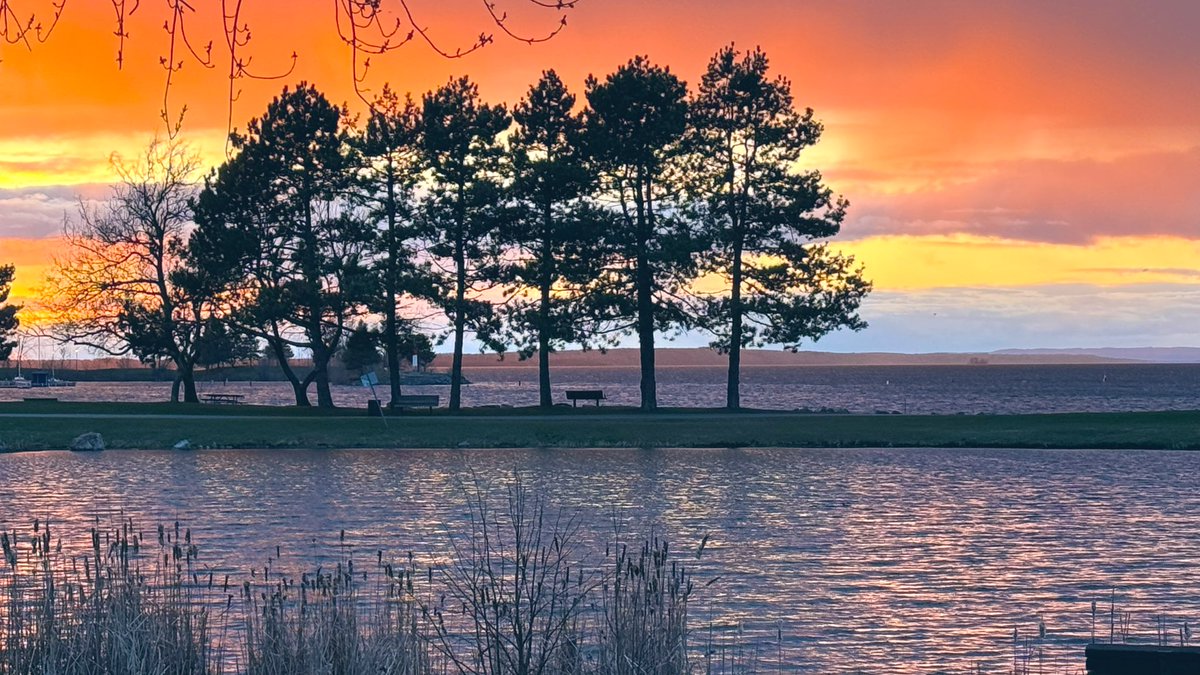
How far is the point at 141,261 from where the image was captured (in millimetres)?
70688

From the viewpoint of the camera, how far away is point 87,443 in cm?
4700

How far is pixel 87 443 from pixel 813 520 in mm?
29072

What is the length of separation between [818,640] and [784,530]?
414 inches

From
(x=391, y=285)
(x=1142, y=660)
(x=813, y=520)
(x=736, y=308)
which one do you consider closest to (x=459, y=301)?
(x=391, y=285)

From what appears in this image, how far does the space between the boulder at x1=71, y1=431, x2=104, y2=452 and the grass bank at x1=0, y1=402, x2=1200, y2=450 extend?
0.68 metres

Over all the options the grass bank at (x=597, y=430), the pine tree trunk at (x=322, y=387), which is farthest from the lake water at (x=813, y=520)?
the pine tree trunk at (x=322, y=387)

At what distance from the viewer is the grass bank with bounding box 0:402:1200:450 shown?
4922cm

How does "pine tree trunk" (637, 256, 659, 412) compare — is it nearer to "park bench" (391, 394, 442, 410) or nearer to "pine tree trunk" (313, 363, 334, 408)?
"park bench" (391, 394, 442, 410)

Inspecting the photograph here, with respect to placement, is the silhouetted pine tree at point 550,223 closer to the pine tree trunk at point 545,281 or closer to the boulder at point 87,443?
the pine tree trunk at point 545,281

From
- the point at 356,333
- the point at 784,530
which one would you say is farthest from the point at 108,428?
the point at 784,530

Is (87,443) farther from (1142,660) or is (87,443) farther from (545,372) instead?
(1142,660)

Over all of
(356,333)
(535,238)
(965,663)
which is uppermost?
(535,238)

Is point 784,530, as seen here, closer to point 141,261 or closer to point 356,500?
point 356,500

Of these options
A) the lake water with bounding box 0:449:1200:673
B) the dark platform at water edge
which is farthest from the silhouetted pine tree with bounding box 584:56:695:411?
the dark platform at water edge
